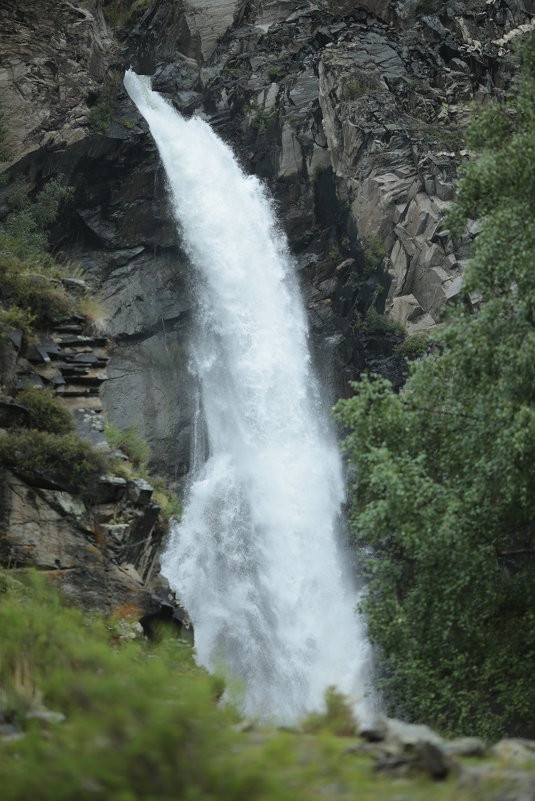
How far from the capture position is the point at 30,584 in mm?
10500

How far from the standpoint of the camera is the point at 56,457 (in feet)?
39.7

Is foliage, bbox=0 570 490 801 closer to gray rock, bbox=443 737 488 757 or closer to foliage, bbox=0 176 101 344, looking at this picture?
gray rock, bbox=443 737 488 757

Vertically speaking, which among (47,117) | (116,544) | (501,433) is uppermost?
(47,117)

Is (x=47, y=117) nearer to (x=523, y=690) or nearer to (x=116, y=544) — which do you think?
(x=116, y=544)

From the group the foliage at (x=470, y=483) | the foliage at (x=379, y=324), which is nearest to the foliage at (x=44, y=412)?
the foliage at (x=470, y=483)

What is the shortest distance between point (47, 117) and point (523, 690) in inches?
1054

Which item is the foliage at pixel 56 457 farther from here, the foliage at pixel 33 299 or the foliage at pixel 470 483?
the foliage at pixel 470 483

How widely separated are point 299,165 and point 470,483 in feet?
84.0

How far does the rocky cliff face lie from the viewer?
95.3 ft


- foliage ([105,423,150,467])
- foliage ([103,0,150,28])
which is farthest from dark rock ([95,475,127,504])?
foliage ([103,0,150,28])

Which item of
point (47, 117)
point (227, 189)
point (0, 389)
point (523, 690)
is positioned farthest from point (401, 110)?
point (523, 690)

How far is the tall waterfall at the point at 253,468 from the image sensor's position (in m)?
21.7

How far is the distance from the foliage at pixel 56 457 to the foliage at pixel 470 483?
406 cm

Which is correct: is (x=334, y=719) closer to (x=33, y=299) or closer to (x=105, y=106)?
(x=33, y=299)
